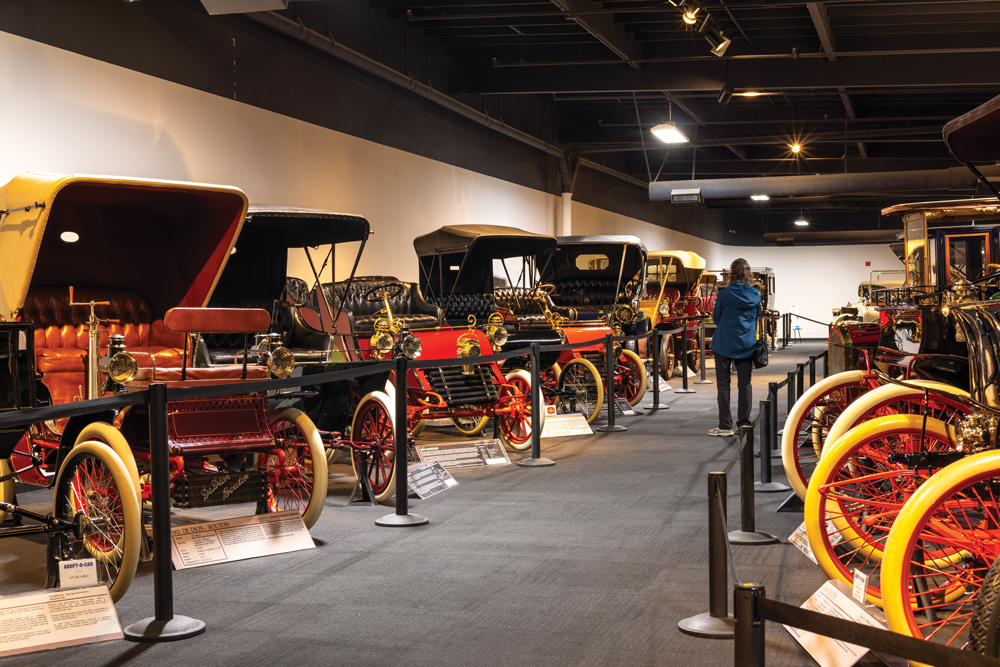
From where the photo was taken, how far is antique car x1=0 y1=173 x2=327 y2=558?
13.6ft

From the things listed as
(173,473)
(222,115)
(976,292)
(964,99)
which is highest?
(964,99)

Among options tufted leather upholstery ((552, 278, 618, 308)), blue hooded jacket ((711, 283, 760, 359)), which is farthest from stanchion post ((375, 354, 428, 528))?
tufted leather upholstery ((552, 278, 618, 308))

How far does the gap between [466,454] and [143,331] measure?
7.71 ft

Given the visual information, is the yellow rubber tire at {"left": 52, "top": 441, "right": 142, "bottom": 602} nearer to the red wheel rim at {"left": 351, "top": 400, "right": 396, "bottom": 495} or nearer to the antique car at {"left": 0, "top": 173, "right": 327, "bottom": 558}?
the antique car at {"left": 0, "top": 173, "right": 327, "bottom": 558}

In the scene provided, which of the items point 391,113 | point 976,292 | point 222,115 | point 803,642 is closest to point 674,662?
point 803,642

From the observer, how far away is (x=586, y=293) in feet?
41.2

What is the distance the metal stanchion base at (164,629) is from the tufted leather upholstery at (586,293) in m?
9.60

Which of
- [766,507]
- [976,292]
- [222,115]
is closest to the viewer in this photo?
[976,292]

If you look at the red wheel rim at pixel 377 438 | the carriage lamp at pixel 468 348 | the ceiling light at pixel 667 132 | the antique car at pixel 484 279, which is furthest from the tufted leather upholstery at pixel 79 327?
the ceiling light at pixel 667 132

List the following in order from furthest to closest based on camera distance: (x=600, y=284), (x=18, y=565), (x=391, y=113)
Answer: (x=600, y=284) < (x=391, y=113) < (x=18, y=565)

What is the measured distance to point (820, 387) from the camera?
4555 millimetres

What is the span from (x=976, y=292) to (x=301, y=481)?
3.49 meters

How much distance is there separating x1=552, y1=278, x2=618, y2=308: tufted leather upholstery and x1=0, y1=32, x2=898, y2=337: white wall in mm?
1807

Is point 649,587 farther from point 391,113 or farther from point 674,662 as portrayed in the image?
point 391,113
